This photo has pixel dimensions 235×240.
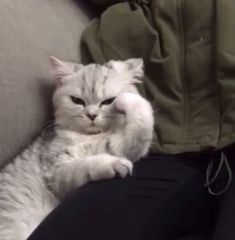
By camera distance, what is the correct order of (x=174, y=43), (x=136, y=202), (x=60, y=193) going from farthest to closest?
(x=174, y=43)
(x=60, y=193)
(x=136, y=202)

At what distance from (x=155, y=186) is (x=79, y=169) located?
0.56 feet

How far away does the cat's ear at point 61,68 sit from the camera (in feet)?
3.93

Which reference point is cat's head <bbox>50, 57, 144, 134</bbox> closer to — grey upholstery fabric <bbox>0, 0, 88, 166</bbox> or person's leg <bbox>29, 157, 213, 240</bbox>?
grey upholstery fabric <bbox>0, 0, 88, 166</bbox>

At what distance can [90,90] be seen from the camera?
1.21 m

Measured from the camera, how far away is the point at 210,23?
3.90 ft

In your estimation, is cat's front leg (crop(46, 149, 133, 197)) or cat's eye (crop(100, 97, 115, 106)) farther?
cat's eye (crop(100, 97, 115, 106))

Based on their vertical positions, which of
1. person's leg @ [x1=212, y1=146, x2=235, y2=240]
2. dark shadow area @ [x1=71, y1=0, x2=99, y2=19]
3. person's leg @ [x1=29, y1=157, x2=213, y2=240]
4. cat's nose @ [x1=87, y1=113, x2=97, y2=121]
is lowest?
person's leg @ [x1=212, y1=146, x2=235, y2=240]

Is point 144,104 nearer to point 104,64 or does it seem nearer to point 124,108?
point 124,108

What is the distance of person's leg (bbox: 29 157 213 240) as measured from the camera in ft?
2.96

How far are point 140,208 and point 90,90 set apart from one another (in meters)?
0.36

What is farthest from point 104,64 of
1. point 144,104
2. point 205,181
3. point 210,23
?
point 205,181

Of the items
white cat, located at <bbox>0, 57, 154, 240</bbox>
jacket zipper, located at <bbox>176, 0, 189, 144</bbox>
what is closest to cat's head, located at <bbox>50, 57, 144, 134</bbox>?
white cat, located at <bbox>0, 57, 154, 240</bbox>

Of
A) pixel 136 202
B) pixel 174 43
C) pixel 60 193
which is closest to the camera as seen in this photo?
pixel 136 202

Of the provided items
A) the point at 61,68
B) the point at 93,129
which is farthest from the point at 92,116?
the point at 61,68
